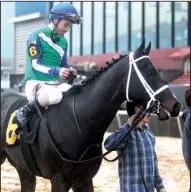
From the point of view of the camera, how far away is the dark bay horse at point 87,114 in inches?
150

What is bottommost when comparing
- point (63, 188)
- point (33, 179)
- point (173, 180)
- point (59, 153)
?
point (173, 180)

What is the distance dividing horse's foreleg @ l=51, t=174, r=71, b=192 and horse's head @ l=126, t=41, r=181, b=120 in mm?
935

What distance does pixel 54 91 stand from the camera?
166 inches

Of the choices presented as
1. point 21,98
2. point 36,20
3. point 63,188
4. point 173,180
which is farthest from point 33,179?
point 36,20

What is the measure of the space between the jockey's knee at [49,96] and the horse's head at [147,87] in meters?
0.71

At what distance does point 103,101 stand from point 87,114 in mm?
198

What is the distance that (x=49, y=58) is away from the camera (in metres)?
4.42

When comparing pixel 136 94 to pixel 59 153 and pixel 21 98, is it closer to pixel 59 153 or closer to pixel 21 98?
pixel 59 153

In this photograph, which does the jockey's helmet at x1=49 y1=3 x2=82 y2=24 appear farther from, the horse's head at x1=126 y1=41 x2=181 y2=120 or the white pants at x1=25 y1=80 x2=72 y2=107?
the horse's head at x1=126 y1=41 x2=181 y2=120

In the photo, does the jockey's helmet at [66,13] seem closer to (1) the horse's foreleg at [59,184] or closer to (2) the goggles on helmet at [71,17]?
(2) the goggles on helmet at [71,17]

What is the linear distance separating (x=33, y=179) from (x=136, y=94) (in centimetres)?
222

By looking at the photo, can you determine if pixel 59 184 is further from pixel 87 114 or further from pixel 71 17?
pixel 71 17

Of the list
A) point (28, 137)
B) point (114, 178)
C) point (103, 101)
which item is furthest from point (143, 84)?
point (114, 178)

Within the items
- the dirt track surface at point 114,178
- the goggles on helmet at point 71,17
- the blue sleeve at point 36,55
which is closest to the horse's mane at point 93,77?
the blue sleeve at point 36,55
